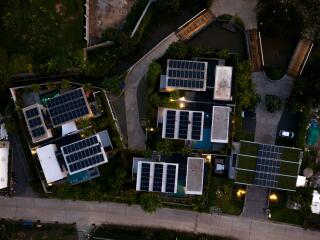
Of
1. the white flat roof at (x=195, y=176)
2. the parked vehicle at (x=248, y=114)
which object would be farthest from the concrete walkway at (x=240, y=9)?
the white flat roof at (x=195, y=176)

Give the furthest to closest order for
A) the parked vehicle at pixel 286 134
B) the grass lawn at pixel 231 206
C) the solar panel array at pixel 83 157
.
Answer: the grass lawn at pixel 231 206, the parked vehicle at pixel 286 134, the solar panel array at pixel 83 157

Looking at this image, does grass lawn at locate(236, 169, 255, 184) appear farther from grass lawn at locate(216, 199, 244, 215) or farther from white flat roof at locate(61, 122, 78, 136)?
white flat roof at locate(61, 122, 78, 136)

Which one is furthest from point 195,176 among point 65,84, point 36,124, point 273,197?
point 36,124

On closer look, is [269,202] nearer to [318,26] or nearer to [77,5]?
[318,26]

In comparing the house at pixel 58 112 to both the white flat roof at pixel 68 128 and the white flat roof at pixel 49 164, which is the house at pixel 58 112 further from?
the white flat roof at pixel 49 164

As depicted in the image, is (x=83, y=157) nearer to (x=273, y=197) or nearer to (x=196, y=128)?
(x=196, y=128)

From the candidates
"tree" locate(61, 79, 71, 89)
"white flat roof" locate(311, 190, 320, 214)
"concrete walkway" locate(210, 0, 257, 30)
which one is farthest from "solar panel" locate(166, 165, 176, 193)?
"concrete walkway" locate(210, 0, 257, 30)
